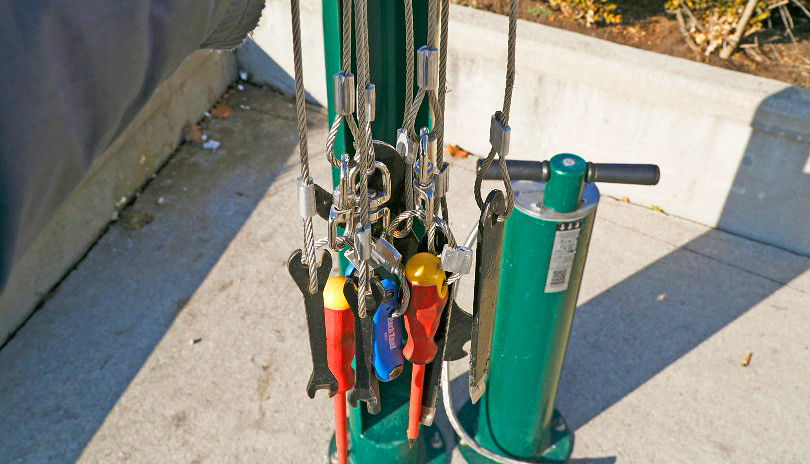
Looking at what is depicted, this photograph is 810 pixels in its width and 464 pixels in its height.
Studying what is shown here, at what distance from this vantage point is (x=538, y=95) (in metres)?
4.19

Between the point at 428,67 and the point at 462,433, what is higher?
the point at 428,67

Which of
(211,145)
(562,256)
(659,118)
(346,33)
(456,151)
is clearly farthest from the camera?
(211,145)

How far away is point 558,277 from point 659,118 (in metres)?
1.88

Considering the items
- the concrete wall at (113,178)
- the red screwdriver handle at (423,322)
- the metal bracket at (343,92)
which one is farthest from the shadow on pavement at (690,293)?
the concrete wall at (113,178)

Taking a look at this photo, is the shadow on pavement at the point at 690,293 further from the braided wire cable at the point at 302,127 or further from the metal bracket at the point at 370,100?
the metal bracket at the point at 370,100

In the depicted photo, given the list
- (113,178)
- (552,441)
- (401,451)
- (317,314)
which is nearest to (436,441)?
(401,451)

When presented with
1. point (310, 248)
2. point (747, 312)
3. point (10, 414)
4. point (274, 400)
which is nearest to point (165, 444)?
point (274, 400)

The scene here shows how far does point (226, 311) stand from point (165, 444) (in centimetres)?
78

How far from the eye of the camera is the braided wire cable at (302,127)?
1555 mm

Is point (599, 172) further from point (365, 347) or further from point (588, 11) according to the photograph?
point (588, 11)

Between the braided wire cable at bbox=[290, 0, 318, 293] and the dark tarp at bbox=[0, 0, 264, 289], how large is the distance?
437 mm

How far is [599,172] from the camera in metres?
2.27

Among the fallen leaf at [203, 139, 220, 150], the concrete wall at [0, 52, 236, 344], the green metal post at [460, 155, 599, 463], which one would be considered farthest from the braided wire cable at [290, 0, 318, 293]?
the fallen leaf at [203, 139, 220, 150]

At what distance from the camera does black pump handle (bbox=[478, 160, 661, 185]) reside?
7.22 feet
